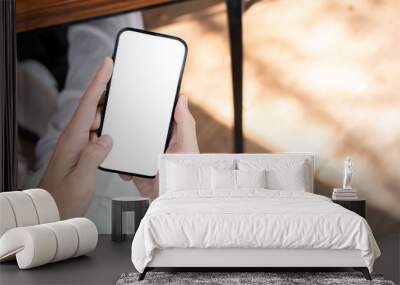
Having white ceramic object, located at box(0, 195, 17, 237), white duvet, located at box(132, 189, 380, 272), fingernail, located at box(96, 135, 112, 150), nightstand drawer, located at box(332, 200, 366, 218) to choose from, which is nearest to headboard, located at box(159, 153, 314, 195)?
nightstand drawer, located at box(332, 200, 366, 218)

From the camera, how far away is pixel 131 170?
6863 mm

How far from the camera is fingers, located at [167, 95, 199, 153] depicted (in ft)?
22.5

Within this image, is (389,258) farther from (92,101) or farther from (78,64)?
(78,64)

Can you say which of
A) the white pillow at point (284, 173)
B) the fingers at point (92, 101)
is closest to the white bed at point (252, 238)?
the white pillow at point (284, 173)

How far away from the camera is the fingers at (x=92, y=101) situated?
6859mm

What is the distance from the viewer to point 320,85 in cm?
680

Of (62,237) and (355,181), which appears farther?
(355,181)

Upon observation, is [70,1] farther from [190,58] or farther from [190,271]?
[190,271]

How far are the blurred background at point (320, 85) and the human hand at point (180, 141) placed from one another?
17 cm

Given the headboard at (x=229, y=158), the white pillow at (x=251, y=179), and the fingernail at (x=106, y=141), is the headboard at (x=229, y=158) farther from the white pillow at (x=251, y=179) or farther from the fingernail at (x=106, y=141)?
the fingernail at (x=106, y=141)

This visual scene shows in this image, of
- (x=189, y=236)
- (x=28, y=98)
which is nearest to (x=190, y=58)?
(x=28, y=98)

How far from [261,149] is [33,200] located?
2.40m

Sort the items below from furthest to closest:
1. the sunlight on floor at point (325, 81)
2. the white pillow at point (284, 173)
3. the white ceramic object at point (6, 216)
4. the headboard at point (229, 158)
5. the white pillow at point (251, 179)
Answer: the sunlight on floor at point (325, 81) → the headboard at point (229, 158) → the white pillow at point (284, 173) → the white pillow at point (251, 179) → the white ceramic object at point (6, 216)

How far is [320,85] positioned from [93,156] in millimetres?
2406
